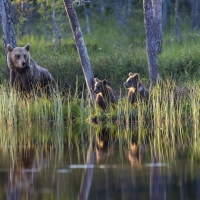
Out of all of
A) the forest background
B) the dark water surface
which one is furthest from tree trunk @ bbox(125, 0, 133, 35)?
the dark water surface

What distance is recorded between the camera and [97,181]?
9.68 m

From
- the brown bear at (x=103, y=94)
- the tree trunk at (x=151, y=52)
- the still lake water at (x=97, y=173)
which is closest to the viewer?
the still lake water at (x=97, y=173)

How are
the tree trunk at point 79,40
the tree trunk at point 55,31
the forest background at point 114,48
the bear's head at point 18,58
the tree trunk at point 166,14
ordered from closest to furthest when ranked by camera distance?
the tree trunk at point 79,40, the bear's head at point 18,58, the forest background at point 114,48, the tree trunk at point 55,31, the tree trunk at point 166,14

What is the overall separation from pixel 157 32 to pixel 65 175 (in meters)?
10.6

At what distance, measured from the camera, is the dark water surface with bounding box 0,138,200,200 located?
29.5ft

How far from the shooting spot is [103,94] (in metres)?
15.6

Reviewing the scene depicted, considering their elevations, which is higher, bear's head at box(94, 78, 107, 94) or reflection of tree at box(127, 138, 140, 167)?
bear's head at box(94, 78, 107, 94)

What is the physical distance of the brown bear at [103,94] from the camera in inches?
606

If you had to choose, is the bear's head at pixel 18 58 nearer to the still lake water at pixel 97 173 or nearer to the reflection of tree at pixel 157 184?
the still lake water at pixel 97 173

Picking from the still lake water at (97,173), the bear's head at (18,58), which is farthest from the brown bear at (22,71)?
the still lake water at (97,173)

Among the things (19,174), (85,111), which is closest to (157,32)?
(85,111)

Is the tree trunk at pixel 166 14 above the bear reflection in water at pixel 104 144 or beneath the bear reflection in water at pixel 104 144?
above

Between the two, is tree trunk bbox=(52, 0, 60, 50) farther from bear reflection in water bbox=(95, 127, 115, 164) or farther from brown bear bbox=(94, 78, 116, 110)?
bear reflection in water bbox=(95, 127, 115, 164)

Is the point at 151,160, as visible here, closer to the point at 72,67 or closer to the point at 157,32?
the point at 72,67
